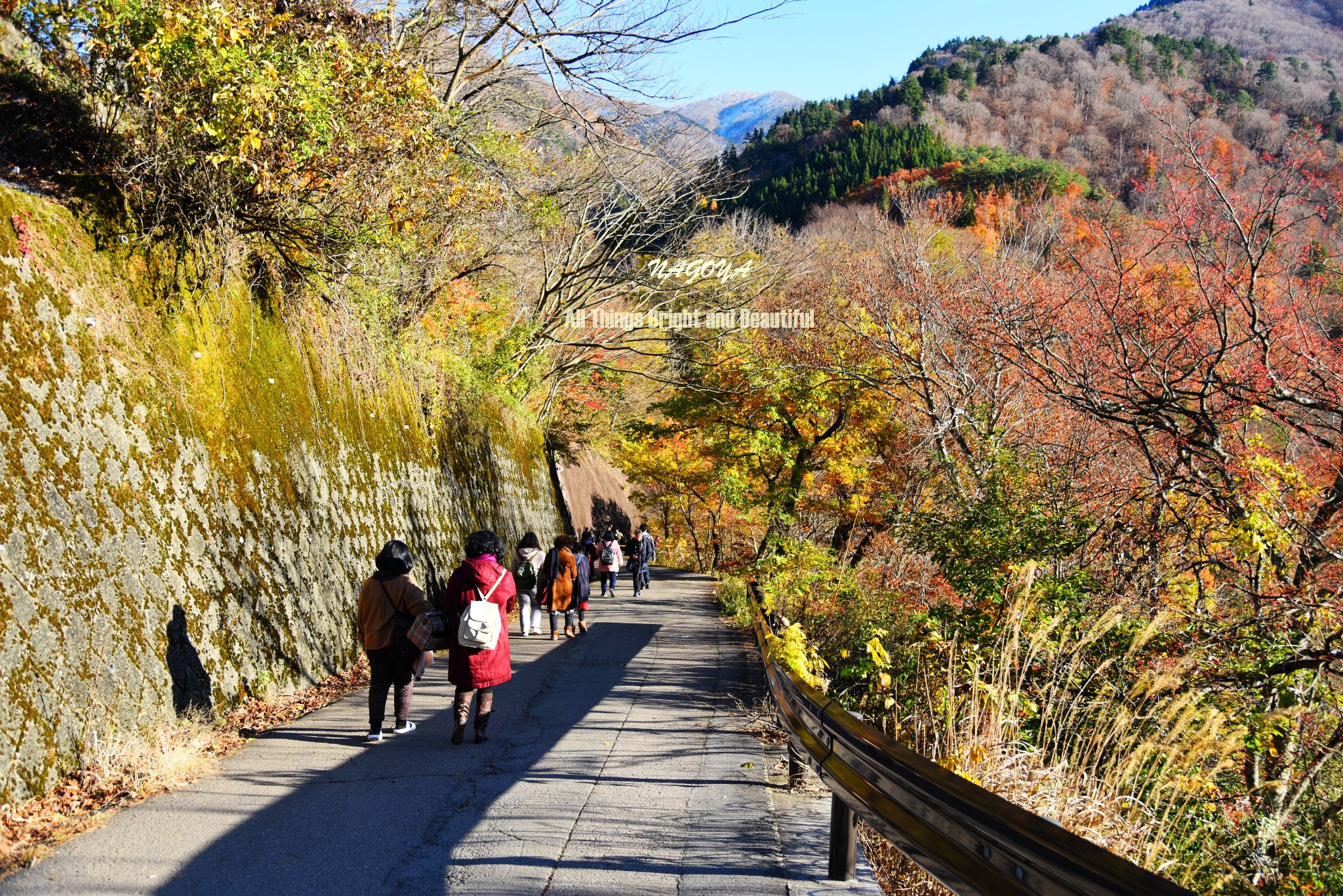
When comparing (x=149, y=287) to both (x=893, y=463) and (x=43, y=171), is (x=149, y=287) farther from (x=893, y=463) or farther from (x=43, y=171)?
(x=893, y=463)

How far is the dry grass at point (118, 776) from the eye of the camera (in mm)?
4180

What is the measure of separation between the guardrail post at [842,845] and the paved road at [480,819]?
0.06 meters

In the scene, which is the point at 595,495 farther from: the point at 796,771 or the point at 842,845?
the point at 842,845

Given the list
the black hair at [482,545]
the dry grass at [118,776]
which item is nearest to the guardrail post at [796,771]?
the black hair at [482,545]

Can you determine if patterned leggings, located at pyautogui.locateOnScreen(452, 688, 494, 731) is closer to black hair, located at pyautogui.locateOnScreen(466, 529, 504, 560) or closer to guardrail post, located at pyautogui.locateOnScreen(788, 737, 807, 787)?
black hair, located at pyautogui.locateOnScreen(466, 529, 504, 560)

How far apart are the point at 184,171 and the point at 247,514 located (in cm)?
341

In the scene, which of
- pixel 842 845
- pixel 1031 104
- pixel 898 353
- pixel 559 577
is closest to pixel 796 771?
pixel 842 845

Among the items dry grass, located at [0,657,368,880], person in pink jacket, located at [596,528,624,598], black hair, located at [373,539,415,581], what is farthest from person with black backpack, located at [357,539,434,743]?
person in pink jacket, located at [596,528,624,598]

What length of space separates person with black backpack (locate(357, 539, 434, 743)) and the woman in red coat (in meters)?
0.31

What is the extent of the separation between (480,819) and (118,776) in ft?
7.44

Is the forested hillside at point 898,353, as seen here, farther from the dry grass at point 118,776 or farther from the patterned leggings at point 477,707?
the patterned leggings at point 477,707

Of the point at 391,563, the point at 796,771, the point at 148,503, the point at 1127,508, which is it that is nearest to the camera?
the point at 796,771

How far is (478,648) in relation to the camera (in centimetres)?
631

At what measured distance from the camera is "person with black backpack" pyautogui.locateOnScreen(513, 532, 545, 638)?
1195cm
